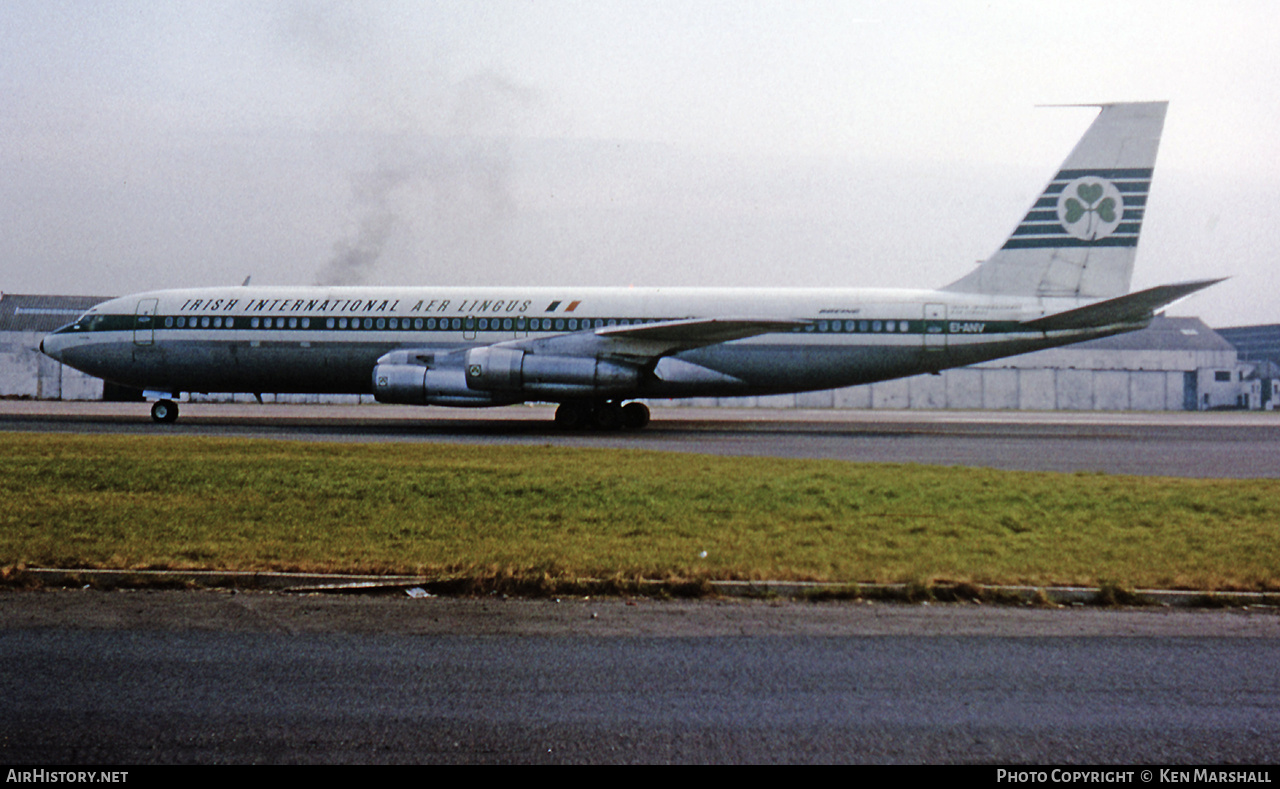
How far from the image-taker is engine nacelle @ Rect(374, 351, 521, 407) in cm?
2402

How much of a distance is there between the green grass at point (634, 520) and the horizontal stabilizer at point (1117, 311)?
30.7 ft

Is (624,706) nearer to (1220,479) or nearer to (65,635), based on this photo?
(65,635)

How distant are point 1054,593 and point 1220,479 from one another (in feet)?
29.4

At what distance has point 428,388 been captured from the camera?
2402 centimetres

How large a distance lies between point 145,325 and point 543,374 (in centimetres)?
1192

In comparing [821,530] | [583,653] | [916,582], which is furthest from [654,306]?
[583,653]

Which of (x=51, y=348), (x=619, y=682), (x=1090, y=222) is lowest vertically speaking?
(x=619, y=682)

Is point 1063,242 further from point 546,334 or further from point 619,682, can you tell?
point 619,682

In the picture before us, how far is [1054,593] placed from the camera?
739 cm

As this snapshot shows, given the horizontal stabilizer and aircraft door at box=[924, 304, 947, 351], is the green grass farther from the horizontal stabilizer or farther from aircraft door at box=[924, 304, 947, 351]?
aircraft door at box=[924, 304, 947, 351]

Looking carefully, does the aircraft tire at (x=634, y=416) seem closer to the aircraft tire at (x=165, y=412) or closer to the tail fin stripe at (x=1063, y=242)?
the tail fin stripe at (x=1063, y=242)

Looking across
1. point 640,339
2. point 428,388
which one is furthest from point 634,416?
point 428,388

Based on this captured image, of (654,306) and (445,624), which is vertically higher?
(654,306)

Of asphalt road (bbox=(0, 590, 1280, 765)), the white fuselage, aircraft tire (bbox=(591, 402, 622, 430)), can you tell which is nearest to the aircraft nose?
the white fuselage
